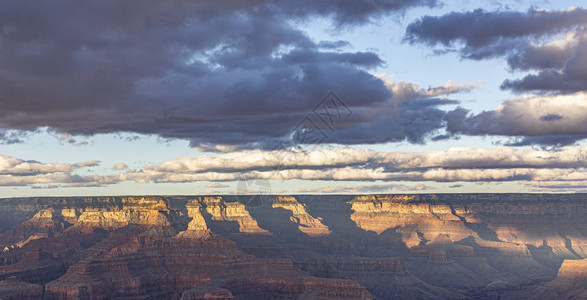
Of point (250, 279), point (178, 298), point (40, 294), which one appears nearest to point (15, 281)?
point (40, 294)

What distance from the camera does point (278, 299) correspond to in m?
190

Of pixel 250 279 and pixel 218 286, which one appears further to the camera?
pixel 250 279

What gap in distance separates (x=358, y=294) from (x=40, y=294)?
255 feet

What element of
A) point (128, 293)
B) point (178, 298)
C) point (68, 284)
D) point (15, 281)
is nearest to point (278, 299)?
point (178, 298)

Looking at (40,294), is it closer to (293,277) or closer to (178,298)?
(178,298)

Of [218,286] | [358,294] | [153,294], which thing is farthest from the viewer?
[153,294]

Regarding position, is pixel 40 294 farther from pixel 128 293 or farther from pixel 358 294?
pixel 358 294

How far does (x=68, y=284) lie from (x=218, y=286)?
3865cm

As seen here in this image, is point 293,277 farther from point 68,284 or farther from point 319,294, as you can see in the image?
point 68,284

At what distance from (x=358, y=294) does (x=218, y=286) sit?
35352mm

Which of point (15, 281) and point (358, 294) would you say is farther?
point (15, 281)

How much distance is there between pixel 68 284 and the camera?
19212cm

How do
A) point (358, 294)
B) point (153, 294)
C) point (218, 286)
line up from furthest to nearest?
point (153, 294)
point (218, 286)
point (358, 294)

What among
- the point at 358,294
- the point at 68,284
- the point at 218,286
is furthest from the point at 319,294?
the point at 68,284
